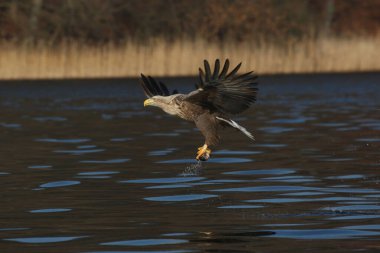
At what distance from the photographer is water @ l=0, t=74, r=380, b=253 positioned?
8852mm

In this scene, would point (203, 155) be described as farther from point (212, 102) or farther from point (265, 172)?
point (265, 172)

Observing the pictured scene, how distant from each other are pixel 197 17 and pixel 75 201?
35522mm

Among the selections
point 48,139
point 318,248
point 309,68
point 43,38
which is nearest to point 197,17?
point 43,38

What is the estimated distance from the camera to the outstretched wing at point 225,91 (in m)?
11.8

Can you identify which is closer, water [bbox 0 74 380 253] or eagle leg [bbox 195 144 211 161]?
water [bbox 0 74 380 253]

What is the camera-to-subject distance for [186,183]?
12531 mm

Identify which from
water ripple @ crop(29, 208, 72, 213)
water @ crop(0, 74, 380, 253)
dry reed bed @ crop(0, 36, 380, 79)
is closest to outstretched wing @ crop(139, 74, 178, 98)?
water @ crop(0, 74, 380, 253)

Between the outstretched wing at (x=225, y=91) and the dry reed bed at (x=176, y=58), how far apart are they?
2225 centimetres

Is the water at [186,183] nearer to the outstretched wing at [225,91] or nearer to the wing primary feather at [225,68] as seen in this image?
the outstretched wing at [225,91]

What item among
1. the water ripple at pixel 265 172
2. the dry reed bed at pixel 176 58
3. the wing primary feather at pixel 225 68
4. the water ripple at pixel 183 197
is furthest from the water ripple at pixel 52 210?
the dry reed bed at pixel 176 58

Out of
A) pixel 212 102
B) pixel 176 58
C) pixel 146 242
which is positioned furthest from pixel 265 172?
pixel 176 58

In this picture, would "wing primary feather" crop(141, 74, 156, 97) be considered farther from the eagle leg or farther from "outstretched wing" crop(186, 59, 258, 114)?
the eagle leg

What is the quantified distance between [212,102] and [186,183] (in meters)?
0.95

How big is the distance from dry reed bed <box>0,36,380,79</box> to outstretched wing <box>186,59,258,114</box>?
22.2 m
